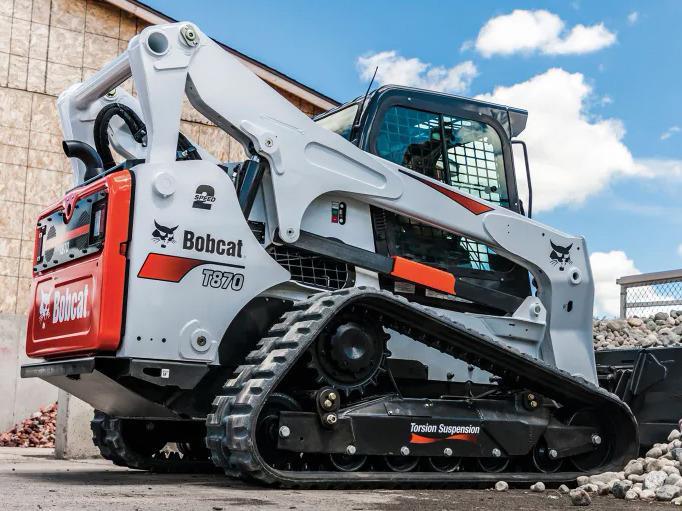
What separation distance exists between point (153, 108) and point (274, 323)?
5.52ft

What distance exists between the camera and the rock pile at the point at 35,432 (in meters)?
13.8

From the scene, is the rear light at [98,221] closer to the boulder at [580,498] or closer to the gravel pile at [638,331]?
the boulder at [580,498]

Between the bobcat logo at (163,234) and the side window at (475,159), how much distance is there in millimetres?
2579

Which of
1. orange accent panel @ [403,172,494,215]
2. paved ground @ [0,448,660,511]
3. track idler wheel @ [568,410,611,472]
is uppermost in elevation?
orange accent panel @ [403,172,494,215]

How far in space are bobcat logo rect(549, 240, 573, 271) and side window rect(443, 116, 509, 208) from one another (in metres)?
0.54

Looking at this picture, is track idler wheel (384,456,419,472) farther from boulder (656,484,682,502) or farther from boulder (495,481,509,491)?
boulder (656,484,682,502)

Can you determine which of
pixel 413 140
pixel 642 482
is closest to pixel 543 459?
pixel 642 482

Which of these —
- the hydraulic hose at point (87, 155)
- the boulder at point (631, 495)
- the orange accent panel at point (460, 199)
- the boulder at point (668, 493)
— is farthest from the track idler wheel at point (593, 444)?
the hydraulic hose at point (87, 155)

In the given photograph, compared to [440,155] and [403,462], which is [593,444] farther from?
[440,155]

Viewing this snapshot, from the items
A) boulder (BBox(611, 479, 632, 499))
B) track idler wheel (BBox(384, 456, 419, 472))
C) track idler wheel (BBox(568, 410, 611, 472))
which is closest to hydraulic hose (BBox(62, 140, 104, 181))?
track idler wheel (BBox(384, 456, 419, 472))

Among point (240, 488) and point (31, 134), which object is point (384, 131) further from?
point (31, 134)

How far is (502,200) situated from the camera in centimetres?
827

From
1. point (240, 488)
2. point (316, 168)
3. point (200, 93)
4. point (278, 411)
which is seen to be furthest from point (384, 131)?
point (240, 488)

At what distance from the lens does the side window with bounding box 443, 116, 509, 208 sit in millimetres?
8078
